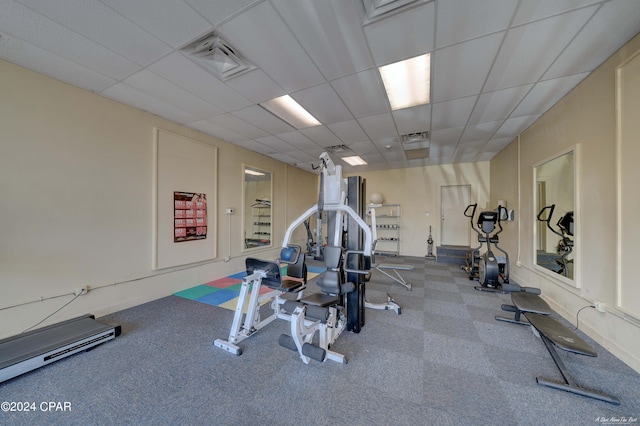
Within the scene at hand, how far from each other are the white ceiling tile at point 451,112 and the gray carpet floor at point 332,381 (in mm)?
2898

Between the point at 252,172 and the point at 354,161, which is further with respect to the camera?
the point at 354,161

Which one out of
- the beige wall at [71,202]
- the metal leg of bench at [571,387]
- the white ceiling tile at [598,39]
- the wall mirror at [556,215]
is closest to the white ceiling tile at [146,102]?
the beige wall at [71,202]

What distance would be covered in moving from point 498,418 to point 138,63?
436 cm

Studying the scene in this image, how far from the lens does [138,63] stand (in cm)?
229

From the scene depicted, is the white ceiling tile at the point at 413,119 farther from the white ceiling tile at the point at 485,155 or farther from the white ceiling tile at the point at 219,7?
the white ceiling tile at the point at 485,155

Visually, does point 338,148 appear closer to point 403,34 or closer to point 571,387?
point 403,34

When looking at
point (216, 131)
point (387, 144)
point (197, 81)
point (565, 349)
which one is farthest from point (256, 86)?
point (565, 349)

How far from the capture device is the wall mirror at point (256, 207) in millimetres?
5191

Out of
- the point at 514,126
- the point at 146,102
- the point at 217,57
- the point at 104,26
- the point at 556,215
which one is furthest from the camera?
the point at 514,126

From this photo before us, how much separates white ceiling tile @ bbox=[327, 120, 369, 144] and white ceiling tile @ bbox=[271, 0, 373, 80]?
4.32 feet

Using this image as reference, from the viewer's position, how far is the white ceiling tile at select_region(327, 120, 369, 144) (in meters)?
3.71

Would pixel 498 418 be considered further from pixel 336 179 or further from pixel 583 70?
pixel 583 70

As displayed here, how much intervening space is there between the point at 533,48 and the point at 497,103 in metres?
→ 1.07

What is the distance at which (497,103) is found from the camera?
118 inches
